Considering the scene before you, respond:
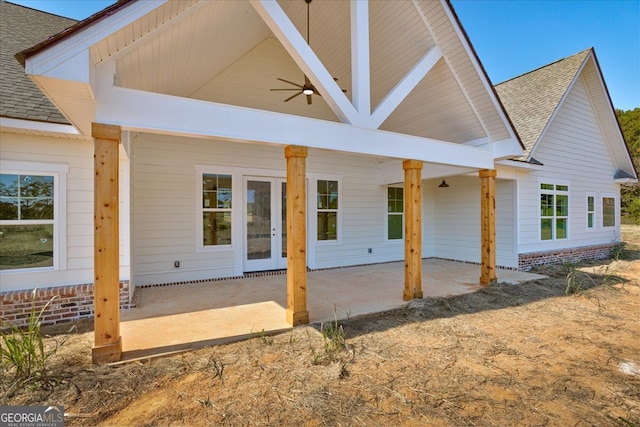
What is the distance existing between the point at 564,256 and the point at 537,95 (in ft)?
16.6

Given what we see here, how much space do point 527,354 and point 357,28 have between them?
479 centimetres

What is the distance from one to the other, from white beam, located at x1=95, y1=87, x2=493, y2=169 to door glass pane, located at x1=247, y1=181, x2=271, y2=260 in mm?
3524

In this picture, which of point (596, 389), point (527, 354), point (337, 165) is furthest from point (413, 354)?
point (337, 165)

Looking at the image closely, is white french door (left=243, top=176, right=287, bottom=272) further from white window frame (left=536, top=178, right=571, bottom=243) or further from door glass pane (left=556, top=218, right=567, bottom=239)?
door glass pane (left=556, top=218, right=567, bottom=239)

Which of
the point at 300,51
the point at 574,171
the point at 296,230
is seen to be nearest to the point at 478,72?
the point at 300,51

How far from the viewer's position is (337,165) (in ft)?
28.3

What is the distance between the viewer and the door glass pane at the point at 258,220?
294 inches

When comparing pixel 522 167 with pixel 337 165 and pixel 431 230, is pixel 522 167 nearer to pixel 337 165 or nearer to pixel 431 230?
pixel 431 230

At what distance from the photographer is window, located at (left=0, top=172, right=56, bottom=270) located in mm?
4359

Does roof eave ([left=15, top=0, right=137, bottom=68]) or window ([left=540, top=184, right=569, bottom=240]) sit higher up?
roof eave ([left=15, top=0, right=137, bottom=68])

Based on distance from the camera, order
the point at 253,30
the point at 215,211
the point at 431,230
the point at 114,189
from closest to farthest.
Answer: the point at 114,189 → the point at 253,30 → the point at 215,211 → the point at 431,230

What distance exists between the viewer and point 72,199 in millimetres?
4711

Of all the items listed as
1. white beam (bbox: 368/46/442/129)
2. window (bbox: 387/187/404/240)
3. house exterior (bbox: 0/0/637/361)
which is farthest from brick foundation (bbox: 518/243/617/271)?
white beam (bbox: 368/46/442/129)

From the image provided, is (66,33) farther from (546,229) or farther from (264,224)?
(546,229)
